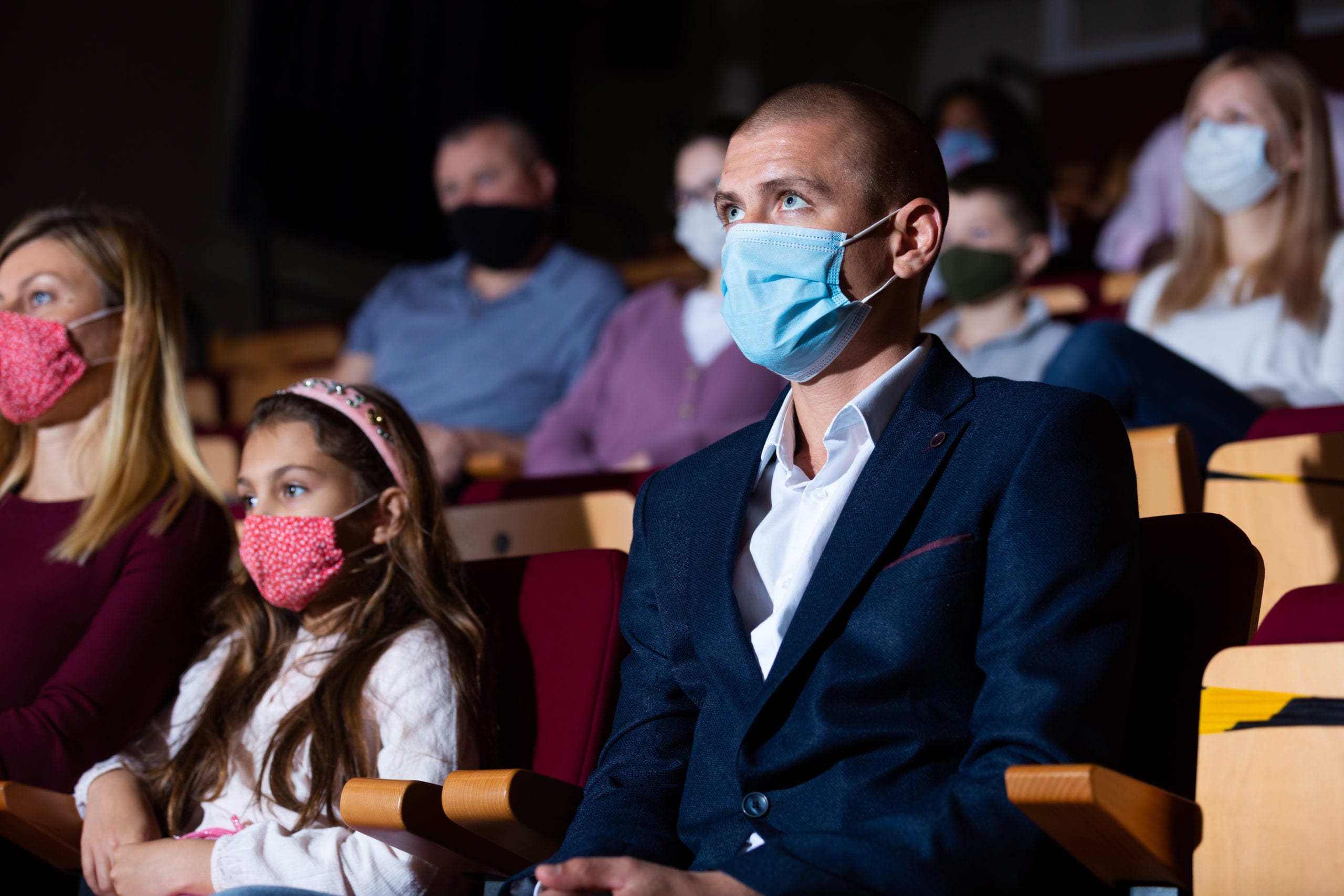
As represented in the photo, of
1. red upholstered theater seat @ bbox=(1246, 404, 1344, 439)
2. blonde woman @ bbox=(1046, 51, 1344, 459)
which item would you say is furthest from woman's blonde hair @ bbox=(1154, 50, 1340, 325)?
red upholstered theater seat @ bbox=(1246, 404, 1344, 439)

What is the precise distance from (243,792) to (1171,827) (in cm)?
118

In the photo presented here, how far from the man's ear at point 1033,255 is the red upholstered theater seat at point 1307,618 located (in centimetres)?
176

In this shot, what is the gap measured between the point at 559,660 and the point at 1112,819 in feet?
2.81

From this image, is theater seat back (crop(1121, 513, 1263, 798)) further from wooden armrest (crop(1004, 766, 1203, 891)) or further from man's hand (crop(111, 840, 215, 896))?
man's hand (crop(111, 840, 215, 896))

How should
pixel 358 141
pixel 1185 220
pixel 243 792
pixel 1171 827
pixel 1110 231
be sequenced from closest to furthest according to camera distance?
pixel 1171 827, pixel 243 792, pixel 1185 220, pixel 1110 231, pixel 358 141

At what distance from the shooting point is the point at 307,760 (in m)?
1.80

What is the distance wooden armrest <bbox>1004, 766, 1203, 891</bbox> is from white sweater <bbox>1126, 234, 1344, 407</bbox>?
158 centimetres

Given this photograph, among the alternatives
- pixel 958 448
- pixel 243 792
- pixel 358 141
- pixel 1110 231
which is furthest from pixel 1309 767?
pixel 358 141

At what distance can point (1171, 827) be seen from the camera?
1.21 m

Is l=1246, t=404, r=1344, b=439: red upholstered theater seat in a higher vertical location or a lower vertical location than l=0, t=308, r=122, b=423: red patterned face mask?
lower

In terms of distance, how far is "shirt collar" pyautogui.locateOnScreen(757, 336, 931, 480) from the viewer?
1.51m

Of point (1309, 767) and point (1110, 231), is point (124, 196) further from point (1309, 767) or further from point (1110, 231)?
point (1309, 767)

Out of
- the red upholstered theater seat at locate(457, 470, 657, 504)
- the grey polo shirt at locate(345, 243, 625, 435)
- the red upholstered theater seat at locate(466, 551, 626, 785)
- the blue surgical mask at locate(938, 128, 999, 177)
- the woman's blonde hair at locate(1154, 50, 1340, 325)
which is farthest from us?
the blue surgical mask at locate(938, 128, 999, 177)

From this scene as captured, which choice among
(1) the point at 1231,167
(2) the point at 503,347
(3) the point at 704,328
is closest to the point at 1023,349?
(1) the point at 1231,167
